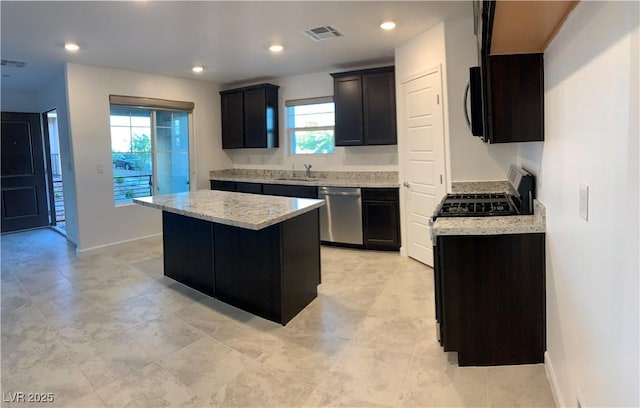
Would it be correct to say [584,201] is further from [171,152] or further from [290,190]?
[171,152]

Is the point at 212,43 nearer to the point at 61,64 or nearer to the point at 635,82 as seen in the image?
the point at 61,64

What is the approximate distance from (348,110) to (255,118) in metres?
1.66

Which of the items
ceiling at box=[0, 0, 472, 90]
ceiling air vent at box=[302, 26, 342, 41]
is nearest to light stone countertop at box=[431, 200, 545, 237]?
ceiling at box=[0, 0, 472, 90]

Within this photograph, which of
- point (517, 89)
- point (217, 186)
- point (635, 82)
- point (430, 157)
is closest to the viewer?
point (635, 82)

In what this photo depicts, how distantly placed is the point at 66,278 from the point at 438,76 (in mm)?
4269

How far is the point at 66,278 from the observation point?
13.0 feet

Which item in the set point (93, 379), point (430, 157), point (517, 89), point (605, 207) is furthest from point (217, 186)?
point (605, 207)

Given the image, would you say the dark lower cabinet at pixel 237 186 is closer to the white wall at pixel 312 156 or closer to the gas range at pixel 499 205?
the white wall at pixel 312 156

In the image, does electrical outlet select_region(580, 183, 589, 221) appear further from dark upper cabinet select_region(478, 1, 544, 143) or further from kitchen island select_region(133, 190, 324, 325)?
kitchen island select_region(133, 190, 324, 325)

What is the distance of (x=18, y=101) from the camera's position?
627 centimetres

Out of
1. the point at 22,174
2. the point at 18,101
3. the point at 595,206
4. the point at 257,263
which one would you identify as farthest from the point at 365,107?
the point at 22,174

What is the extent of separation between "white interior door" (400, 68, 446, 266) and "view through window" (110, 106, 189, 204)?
3.64 meters

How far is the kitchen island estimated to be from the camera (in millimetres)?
2732

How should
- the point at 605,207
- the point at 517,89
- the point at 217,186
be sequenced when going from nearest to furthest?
the point at 605,207
the point at 517,89
the point at 217,186
